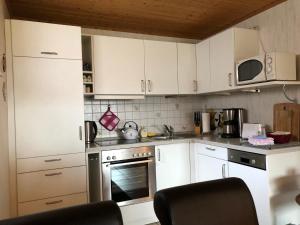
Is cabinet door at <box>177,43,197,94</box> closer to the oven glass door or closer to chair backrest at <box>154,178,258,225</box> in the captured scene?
the oven glass door

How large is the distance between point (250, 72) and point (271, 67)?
24cm

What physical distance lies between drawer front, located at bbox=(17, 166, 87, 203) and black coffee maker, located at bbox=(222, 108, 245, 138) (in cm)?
162

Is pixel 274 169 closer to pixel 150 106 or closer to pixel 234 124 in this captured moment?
pixel 234 124

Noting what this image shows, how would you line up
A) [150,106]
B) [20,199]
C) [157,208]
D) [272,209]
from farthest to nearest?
Result: [150,106] < [20,199] < [272,209] < [157,208]

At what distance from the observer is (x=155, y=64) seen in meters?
2.97

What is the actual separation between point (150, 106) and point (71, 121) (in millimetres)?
1245

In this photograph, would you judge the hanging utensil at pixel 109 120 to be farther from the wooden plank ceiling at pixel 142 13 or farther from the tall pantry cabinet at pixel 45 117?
the wooden plank ceiling at pixel 142 13

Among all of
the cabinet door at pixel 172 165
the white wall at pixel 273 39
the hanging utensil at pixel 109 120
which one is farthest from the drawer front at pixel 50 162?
the white wall at pixel 273 39

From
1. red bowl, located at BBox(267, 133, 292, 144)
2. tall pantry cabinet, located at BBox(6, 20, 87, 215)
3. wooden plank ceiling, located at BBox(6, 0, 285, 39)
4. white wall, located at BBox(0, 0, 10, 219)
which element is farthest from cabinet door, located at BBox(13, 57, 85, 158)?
red bowl, located at BBox(267, 133, 292, 144)

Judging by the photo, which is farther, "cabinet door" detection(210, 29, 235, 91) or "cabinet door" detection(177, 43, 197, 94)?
"cabinet door" detection(177, 43, 197, 94)

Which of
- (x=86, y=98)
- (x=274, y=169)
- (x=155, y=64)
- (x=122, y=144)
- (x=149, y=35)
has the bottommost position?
(x=274, y=169)

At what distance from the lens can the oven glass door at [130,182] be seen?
2451mm

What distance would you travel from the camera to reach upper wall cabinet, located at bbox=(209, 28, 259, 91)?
2.55m

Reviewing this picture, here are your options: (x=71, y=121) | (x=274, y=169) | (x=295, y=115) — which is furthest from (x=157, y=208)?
(x=295, y=115)
